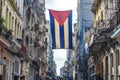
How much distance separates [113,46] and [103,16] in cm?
985

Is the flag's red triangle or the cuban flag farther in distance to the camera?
the cuban flag

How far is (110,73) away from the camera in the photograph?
3691 centimetres

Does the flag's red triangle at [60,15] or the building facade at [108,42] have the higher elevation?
the flag's red triangle at [60,15]

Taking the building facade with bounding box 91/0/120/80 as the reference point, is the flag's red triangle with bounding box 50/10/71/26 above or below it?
above

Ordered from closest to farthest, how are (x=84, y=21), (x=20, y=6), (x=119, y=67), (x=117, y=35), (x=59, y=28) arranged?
(x=117, y=35), (x=119, y=67), (x=59, y=28), (x=20, y=6), (x=84, y=21)

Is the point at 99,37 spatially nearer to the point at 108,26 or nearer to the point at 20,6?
the point at 108,26

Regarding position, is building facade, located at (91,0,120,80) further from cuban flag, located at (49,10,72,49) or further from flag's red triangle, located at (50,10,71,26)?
flag's red triangle, located at (50,10,71,26)

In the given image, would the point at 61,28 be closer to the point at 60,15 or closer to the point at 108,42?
the point at 60,15

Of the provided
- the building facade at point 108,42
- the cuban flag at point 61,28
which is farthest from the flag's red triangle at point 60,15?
the building facade at point 108,42

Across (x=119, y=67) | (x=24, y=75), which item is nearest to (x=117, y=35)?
(x=119, y=67)

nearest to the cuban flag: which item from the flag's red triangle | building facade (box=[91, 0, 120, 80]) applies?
the flag's red triangle

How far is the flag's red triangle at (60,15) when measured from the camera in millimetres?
33056

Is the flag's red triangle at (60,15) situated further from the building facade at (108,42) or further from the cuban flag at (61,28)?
the building facade at (108,42)

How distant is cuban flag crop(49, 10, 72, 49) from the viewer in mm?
33244
